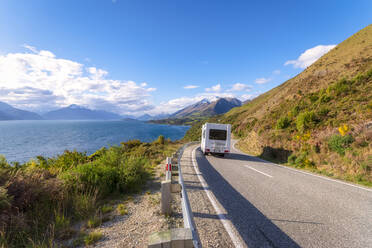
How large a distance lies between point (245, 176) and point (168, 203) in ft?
15.7

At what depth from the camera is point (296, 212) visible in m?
3.78

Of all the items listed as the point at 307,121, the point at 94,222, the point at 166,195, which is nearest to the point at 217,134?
the point at 307,121

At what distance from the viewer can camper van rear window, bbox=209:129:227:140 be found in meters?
12.3

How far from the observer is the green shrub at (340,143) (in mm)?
8156

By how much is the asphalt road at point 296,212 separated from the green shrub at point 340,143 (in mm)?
3270

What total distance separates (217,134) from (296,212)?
8753 millimetres

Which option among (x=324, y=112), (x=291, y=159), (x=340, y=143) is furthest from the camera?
(x=324, y=112)

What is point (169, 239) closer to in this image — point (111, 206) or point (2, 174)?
point (111, 206)

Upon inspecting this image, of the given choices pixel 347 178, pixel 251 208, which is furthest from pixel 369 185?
pixel 251 208

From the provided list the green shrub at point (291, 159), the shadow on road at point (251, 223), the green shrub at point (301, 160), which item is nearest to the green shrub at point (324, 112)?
the green shrub at point (301, 160)

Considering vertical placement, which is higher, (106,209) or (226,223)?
(226,223)

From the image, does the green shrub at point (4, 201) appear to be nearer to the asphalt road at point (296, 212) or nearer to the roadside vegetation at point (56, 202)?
the roadside vegetation at point (56, 202)

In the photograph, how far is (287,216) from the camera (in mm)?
3596

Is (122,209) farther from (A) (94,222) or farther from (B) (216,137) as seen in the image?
(B) (216,137)
